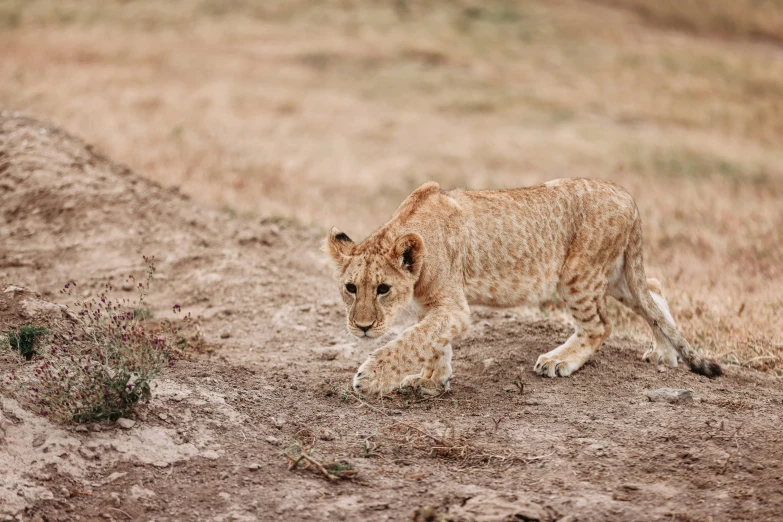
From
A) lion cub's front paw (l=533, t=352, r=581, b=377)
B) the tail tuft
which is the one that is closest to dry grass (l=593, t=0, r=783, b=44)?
the tail tuft

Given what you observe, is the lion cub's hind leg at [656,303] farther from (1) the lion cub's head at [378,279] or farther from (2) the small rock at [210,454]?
(2) the small rock at [210,454]

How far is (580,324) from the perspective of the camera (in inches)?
293

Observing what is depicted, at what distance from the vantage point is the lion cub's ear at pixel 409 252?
6.38 m

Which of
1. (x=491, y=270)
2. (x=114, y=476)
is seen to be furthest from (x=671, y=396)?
(x=114, y=476)

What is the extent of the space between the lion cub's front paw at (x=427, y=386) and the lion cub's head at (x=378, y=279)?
28.6 inches

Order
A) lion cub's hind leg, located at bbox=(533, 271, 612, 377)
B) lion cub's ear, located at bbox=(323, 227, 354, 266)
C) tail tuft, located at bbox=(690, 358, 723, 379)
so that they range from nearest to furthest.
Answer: lion cub's ear, located at bbox=(323, 227, 354, 266) → tail tuft, located at bbox=(690, 358, 723, 379) → lion cub's hind leg, located at bbox=(533, 271, 612, 377)

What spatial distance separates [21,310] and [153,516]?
2.67 m

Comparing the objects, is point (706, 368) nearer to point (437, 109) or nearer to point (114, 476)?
point (114, 476)

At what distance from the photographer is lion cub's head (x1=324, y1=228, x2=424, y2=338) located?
20.6 feet

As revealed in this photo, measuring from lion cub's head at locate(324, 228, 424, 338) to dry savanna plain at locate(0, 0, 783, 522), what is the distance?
0.66 meters

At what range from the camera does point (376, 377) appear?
6359 mm

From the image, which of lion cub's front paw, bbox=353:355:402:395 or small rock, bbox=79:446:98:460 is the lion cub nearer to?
lion cub's front paw, bbox=353:355:402:395

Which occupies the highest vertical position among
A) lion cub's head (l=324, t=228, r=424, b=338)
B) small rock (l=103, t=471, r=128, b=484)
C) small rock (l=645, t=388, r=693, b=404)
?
lion cub's head (l=324, t=228, r=424, b=338)

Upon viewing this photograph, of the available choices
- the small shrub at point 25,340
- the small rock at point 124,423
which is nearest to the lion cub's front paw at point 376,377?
the small rock at point 124,423
